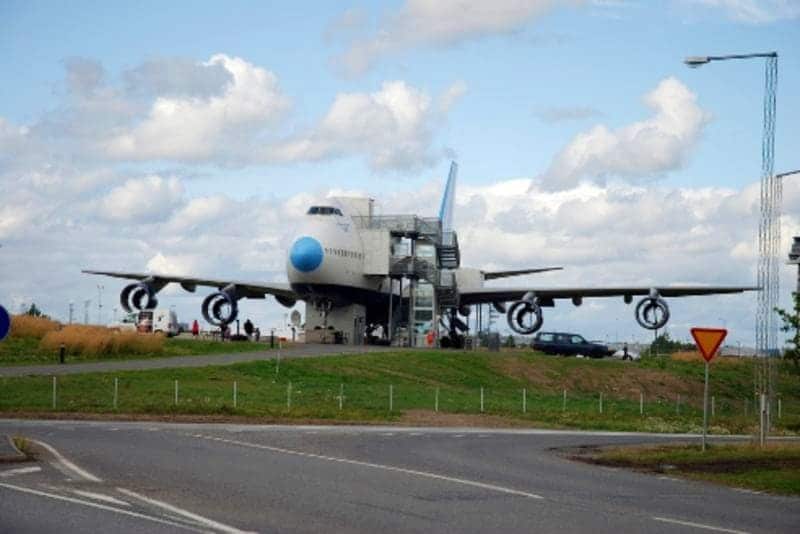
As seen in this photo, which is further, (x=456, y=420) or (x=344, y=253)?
(x=344, y=253)

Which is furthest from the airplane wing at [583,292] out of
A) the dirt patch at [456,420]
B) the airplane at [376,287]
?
the dirt patch at [456,420]

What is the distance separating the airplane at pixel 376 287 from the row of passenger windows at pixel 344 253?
54 millimetres

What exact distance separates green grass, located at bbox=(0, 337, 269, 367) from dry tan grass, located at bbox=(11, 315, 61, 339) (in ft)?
5.03

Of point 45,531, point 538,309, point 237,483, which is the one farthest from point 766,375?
point 538,309

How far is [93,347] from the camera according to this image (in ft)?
198

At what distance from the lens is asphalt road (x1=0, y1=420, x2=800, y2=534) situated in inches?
542

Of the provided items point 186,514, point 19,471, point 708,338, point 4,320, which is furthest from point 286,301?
point 186,514

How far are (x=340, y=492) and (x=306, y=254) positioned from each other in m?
56.4

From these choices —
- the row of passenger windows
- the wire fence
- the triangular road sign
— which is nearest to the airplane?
the row of passenger windows

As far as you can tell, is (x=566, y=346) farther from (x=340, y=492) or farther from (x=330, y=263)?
(x=340, y=492)

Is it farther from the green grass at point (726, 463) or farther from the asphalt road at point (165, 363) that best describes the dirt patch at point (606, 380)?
the green grass at point (726, 463)

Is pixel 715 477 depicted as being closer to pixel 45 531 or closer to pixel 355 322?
pixel 45 531

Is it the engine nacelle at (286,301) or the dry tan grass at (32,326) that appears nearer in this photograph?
the dry tan grass at (32,326)

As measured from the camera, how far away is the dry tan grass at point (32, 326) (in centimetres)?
6844
